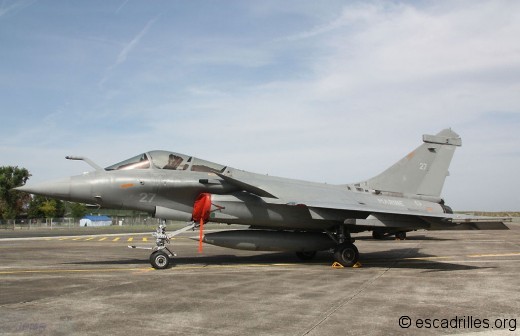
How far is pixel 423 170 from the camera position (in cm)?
1670

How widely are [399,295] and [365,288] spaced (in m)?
0.94

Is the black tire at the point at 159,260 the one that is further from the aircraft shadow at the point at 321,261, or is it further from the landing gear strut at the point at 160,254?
the aircraft shadow at the point at 321,261

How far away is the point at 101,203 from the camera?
12.2 meters

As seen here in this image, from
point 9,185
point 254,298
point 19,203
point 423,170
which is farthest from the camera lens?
point 19,203

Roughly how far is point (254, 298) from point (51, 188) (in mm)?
6725

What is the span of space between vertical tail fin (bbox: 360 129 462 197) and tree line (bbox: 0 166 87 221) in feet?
220

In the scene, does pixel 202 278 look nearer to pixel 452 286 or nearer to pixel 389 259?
pixel 452 286

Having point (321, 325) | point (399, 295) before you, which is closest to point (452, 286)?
point (399, 295)

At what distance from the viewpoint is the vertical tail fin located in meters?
16.5

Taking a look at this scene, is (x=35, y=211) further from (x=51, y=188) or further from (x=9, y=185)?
(x=51, y=188)

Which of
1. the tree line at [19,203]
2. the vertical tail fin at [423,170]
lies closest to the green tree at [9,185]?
the tree line at [19,203]

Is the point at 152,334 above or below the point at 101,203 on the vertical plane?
below

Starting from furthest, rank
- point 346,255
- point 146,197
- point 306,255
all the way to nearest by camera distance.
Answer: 1. point 306,255
2. point 346,255
3. point 146,197

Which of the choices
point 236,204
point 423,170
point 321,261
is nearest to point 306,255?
point 321,261
